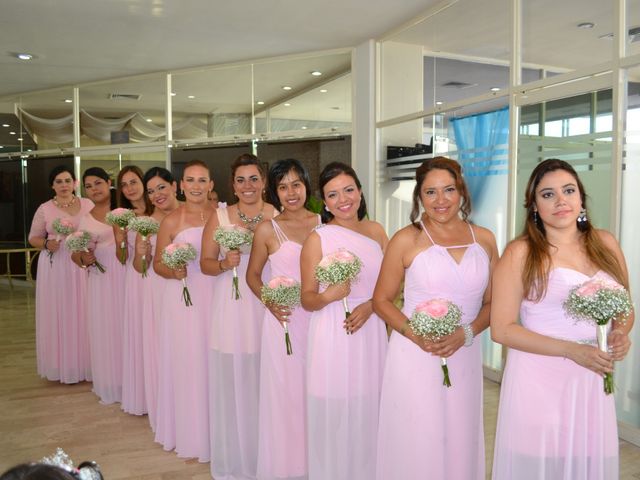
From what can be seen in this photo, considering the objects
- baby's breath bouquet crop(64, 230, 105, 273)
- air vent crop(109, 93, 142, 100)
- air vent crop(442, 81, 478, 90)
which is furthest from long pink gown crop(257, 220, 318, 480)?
air vent crop(109, 93, 142, 100)

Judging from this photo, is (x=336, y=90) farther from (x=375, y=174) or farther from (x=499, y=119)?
(x=499, y=119)

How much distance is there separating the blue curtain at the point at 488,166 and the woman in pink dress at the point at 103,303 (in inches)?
155

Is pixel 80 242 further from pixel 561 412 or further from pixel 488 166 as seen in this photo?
pixel 561 412

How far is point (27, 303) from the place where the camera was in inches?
473

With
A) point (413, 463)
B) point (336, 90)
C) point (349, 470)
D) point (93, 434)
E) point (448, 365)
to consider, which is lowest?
point (93, 434)

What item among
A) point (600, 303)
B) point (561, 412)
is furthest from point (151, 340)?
point (600, 303)

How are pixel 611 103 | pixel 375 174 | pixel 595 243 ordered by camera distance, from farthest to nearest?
1. pixel 375 174
2. pixel 611 103
3. pixel 595 243

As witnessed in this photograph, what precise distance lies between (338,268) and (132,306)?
122 inches

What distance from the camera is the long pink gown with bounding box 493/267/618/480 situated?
2.53 meters

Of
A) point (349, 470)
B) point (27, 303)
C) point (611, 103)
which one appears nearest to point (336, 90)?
point (611, 103)

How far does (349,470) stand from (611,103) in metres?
3.62

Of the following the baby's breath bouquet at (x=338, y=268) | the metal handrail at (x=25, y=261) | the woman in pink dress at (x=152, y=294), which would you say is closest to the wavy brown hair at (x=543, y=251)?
the baby's breath bouquet at (x=338, y=268)

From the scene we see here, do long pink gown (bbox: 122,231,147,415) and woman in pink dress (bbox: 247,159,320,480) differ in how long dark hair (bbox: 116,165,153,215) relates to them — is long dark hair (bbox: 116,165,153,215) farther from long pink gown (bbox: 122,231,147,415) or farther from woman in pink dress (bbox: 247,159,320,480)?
woman in pink dress (bbox: 247,159,320,480)

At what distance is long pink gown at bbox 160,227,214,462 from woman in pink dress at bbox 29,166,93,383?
2607 millimetres
